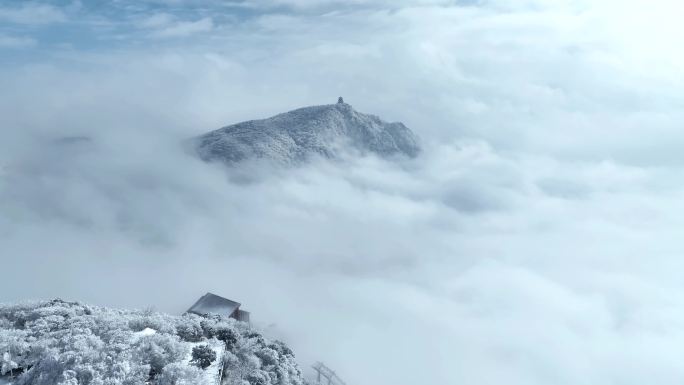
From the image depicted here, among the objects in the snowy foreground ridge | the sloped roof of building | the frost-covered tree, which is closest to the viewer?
the snowy foreground ridge

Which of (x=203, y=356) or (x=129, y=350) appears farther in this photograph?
(x=203, y=356)

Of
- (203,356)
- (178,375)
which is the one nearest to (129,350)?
(178,375)

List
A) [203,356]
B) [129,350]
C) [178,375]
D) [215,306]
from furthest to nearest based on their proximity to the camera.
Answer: [215,306], [203,356], [129,350], [178,375]

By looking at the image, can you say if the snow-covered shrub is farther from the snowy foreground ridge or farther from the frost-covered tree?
the frost-covered tree

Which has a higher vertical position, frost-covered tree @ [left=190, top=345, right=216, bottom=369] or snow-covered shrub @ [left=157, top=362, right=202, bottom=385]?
frost-covered tree @ [left=190, top=345, right=216, bottom=369]

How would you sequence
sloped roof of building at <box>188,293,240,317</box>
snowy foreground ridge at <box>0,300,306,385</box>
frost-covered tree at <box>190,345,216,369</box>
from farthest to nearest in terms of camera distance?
sloped roof of building at <box>188,293,240,317</box> → frost-covered tree at <box>190,345,216,369</box> → snowy foreground ridge at <box>0,300,306,385</box>

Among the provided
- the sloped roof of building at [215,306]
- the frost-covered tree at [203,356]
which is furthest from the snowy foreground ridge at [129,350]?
the sloped roof of building at [215,306]

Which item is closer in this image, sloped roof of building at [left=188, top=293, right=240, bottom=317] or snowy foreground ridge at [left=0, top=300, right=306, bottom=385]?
snowy foreground ridge at [left=0, top=300, right=306, bottom=385]

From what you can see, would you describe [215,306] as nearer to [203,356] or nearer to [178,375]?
[203,356]

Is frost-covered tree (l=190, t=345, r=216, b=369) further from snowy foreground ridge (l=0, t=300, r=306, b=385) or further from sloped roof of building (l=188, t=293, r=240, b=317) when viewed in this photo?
sloped roof of building (l=188, t=293, r=240, b=317)

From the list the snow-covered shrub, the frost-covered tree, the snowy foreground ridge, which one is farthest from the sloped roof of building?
the snow-covered shrub
